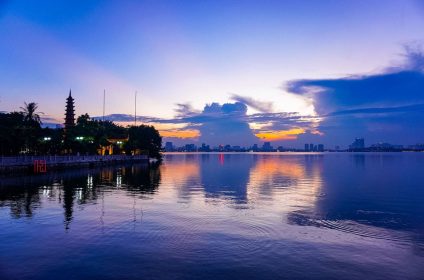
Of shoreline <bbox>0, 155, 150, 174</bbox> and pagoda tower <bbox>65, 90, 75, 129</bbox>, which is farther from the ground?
→ pagoda tower <bbox>65, 90, 75, 129</bbox>

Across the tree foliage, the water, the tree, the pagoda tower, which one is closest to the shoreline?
the tree foliage

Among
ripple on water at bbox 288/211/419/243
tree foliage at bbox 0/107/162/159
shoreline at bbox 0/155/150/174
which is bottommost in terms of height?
ripple on water at bbox 288/211/419/243

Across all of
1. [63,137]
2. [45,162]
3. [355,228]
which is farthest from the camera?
[63,137]

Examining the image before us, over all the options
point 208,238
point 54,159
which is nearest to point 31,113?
point 54,159

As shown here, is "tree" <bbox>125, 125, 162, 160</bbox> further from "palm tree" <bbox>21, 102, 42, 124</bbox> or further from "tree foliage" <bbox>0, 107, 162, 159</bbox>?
"palm tree" <bbox>21, 102, 42, 124</bbox>

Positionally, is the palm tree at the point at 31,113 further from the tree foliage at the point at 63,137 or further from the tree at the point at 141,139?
the tree at the point at 141,139

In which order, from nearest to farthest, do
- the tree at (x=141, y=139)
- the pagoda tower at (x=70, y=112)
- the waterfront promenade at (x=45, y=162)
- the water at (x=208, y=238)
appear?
the water at (x=208, y=238) < the waterfront promenade at (x=45, y=162) < the pagoda tower at (x=70, y=112) < the tree at (x=141, y=139)

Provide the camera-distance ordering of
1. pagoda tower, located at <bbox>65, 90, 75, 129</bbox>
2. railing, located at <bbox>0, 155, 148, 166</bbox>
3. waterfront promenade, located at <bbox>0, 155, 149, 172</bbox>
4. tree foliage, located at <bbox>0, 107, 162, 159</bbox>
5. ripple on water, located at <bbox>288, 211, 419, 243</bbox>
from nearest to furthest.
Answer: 1. ripple on water, located at <bbox>288, 211, 419, 243</bbox>
2. waterfront promenade, located at <bbox>0, 155, 149, 172</bbox>
3. railing, located at <bbox>0, 155, 148, 166</bbox>
4. tree foliage, located at <bbox>0, 107, 162, 159</bbox>
5. pagoda tower, located at <bbox>65, 90, 75, 129</bbox>

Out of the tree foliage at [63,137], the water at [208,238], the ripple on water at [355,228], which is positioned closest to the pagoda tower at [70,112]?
the tree foliage at [63,137]

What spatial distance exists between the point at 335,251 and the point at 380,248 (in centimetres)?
276

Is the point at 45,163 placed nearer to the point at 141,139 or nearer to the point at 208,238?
the point at 208,238

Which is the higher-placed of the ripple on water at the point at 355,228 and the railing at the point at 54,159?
the railing at the point at 54,159

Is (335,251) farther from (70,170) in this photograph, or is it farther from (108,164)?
(108,164)

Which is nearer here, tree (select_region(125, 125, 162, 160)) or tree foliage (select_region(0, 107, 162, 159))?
tree foliage (select_region(0, 107, 162, 159))
